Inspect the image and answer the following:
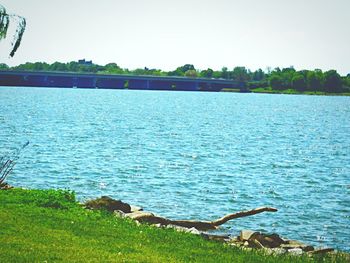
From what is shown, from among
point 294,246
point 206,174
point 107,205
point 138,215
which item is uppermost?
point 107,205

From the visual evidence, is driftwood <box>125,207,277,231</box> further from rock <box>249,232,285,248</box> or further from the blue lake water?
rock <box>249,232,285,248</box>

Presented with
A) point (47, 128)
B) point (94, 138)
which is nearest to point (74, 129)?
point (47, 128)

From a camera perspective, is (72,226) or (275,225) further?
(275,225)

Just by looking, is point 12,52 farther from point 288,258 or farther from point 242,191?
point 242,191

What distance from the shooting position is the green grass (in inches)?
488

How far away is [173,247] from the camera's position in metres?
14.4

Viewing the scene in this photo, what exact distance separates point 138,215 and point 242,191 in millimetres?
12891

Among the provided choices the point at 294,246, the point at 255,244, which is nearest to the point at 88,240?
the point at 255,244

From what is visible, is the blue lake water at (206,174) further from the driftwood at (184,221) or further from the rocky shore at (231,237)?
the rocky shore at (231,237)

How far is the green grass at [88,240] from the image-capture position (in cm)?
1241

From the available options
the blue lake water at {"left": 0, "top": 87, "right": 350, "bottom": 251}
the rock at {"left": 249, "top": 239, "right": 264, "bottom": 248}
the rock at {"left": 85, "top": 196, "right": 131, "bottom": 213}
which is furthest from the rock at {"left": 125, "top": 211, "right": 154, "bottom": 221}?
the rock at {"left": 249, "top": 239, "right": 264, "bottom": 248}

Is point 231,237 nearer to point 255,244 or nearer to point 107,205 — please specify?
point 255,244

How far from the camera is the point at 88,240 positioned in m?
14.0

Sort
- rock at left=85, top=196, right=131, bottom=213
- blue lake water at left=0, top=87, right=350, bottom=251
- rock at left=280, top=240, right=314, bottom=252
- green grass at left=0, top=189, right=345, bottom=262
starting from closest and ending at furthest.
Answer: green grass at left=0, top=189, right=345, bottom=262 → rock at left=280, top=240, right=314, bottom=252 → rock at left=85, top=196, right=131, bottom=213 → blue lake water at left=0, top=87, right=350, bottom=251
